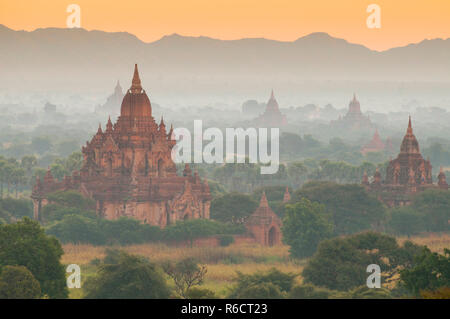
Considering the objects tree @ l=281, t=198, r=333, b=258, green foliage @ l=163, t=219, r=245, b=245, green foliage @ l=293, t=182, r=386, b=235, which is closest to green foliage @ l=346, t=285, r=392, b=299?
tree @ l=281, t=198, r=333, b=258

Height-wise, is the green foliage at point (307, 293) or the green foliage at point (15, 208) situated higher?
the green foliage at point (15, 208)

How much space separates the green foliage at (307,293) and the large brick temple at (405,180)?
3989cm

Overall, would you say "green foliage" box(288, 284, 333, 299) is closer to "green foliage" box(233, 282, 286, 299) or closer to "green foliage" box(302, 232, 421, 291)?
"green foliage" box(233, 282, 286, 299)

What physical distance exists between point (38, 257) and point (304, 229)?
27719 mm

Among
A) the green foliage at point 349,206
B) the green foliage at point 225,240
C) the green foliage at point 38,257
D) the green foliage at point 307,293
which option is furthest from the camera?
the green foliage at point 349,206

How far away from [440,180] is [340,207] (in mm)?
15747

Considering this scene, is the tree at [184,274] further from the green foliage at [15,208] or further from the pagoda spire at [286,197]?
the pagoda spire at [286,197]

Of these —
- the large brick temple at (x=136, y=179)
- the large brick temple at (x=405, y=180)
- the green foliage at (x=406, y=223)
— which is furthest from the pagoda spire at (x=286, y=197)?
the large brick temple at (x=136, y=179)

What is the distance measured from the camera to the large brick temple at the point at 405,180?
89.7 meters

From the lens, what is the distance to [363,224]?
263ft

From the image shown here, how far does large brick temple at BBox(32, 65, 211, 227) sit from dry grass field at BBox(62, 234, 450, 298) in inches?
235

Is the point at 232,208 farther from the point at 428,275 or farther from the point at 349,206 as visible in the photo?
the point at 428,275

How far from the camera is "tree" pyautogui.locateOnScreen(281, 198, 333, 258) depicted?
236 ft
